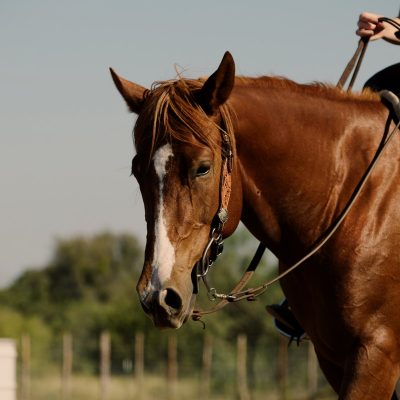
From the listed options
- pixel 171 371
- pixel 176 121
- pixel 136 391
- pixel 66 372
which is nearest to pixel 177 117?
pixel 176 121

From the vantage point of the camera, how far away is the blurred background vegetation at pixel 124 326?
101 ft

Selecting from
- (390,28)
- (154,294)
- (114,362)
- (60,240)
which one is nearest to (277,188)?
(154,294)

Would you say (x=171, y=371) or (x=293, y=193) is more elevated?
(x=293, y=193)

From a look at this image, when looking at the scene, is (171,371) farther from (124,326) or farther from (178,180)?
(178,180)

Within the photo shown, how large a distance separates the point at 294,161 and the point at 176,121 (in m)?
0.81

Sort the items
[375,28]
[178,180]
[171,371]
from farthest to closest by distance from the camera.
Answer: [171,371] < [375,28] < [178,180]

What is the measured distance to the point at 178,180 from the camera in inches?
200

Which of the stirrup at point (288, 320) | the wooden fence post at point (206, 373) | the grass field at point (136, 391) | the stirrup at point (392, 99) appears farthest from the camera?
the wooden fence post at point (206, 373)

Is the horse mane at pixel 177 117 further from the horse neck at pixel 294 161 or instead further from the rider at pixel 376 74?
the rider at pixel 376 74

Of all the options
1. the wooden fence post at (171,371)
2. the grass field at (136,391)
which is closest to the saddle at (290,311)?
the grass field at (136,391)

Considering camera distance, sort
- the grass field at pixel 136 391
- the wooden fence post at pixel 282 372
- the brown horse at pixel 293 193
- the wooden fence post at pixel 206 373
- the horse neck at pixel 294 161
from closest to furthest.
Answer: the brown horse at pixel 293 193
the horse neck at pixel 294 161
the wooden fence post at pixel 282 372
the grass field at pixel 136 391
the wooden fence post at pixel 206 373

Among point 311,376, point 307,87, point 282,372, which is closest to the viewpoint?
point 307,87

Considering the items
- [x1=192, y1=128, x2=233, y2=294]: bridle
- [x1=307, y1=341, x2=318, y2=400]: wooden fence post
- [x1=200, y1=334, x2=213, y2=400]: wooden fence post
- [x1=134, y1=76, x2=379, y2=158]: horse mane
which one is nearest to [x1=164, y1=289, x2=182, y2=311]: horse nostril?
[x1=192, y1=128, x2=233, y2=294]: bridle

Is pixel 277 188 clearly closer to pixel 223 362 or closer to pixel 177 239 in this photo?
pixel 177 239
